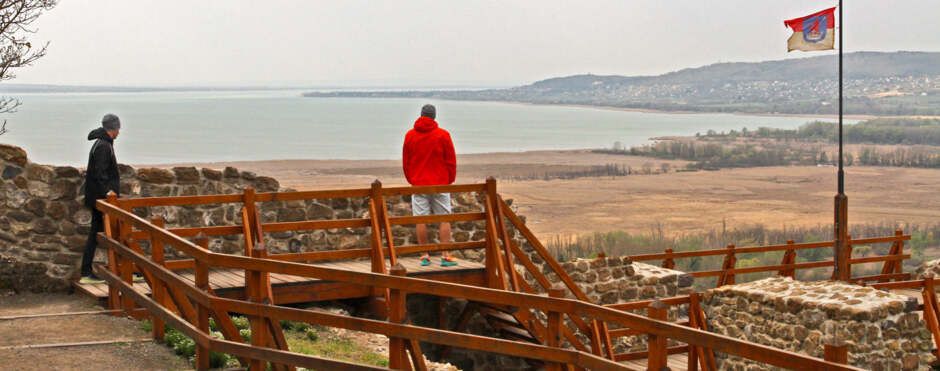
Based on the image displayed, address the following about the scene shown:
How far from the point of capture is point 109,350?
9.38m

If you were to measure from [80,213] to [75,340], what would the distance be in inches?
115

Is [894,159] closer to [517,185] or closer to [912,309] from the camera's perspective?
[517,185]

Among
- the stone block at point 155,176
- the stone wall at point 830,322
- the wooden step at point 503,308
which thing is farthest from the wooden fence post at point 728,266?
the stone block at point 155,176

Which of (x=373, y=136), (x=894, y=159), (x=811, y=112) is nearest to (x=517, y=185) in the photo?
(x=894, y=159)

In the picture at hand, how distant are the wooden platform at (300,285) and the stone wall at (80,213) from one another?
51cm

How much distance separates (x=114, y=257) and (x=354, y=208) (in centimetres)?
350

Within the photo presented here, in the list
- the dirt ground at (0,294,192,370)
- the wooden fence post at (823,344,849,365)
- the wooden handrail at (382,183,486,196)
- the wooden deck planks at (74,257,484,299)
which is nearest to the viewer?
the wooden fence post at (823,344,849,365)

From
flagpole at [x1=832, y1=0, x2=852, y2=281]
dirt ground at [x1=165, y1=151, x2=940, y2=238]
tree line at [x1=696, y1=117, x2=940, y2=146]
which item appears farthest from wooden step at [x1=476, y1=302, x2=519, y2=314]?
tree line at [x1=696, y1=117, x2=940, y2=146]

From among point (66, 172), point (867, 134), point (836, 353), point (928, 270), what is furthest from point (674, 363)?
point (867, 134)

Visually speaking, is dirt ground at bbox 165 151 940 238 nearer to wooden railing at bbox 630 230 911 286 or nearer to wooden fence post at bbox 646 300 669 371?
wooden railing at bbox 630 230 911 286

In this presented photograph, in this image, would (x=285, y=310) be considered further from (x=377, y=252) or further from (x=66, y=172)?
(x=66, y=172)

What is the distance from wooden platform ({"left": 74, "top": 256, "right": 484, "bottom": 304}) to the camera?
1134 cm

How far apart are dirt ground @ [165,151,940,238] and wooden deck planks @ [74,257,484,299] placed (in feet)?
107

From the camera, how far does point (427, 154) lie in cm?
1361
